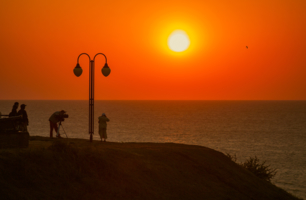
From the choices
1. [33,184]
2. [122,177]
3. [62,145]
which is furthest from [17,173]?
[122,177]

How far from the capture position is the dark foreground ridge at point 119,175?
40.2 feet

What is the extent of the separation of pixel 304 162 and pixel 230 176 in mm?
39555

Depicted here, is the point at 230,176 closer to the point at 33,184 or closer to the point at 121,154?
the point at 121,154

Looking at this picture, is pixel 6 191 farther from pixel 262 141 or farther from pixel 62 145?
pixel 262 141

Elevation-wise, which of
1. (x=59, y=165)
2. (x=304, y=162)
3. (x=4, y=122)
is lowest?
(x=304, y=162)

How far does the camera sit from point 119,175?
1412 centimetres

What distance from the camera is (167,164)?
16.2 m

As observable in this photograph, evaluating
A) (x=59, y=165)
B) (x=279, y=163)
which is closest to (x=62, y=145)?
(x=59, y=165)

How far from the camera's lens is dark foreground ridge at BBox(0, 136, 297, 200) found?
12266 mm

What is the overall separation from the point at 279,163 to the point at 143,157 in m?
39.6

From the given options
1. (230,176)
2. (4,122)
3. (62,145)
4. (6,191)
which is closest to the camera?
(6,191)

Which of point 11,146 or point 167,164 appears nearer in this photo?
point 11,146

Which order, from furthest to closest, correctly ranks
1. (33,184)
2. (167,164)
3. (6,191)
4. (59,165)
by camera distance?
(167,164)
(59,165)
(33,184)
(6,191)

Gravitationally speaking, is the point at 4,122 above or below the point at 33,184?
above
